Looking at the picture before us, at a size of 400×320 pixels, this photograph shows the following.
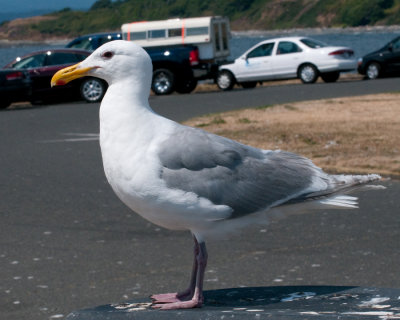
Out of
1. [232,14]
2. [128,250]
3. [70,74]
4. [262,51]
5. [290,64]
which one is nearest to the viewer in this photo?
[70,74]

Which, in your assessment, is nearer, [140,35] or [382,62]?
[140,35]

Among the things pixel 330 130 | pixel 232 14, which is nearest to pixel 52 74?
pixel 330 130

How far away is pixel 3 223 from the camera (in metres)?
8.93

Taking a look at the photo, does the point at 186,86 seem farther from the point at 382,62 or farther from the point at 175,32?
the point at 382,62

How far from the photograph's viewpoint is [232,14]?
148 metres

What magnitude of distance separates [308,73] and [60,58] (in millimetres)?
8491

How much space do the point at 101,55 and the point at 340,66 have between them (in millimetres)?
25207

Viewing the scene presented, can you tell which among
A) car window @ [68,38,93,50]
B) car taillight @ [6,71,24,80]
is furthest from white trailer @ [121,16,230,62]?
car taillight @ [6,71,24,80]

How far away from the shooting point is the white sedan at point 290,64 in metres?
29.0

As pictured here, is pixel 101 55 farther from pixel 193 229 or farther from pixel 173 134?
pixel 193 229

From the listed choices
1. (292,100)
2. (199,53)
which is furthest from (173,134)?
(199,53)

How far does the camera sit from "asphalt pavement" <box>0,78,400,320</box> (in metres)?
6.64

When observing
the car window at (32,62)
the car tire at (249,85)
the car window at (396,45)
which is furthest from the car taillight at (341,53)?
the car window at (32,62)

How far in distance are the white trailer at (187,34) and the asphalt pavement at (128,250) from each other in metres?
17.3
